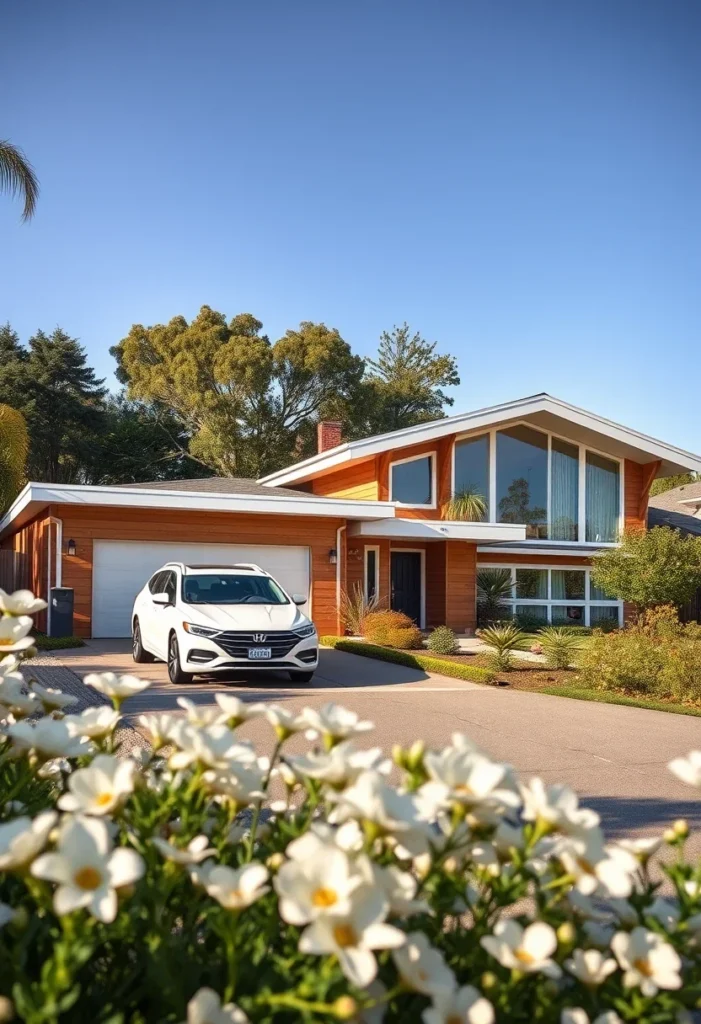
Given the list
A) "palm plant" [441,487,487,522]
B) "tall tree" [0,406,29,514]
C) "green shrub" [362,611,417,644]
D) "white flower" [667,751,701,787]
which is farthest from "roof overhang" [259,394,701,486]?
"white flower" [667,751,701,787]

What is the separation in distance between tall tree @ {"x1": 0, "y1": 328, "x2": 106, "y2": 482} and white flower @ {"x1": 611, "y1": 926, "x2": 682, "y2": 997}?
3949 cm

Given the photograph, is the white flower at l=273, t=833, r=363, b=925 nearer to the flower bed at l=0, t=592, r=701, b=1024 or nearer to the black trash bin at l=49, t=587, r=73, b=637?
the flower bed at l=0, t=592, r=701, b=1024

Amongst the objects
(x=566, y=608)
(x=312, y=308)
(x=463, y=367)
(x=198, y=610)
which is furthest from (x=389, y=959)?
(x=463, y=367)

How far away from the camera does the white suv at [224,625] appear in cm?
1158

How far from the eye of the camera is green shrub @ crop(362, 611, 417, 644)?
1789 cm

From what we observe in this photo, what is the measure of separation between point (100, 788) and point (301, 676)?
10.8 meters

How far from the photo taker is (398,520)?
68.2ft

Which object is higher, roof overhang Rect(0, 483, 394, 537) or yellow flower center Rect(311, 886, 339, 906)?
roof overhang Rect(0, 483, 394, 537)

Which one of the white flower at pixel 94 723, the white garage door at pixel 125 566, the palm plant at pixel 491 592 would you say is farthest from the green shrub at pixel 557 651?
the white flower at pixel 94 723

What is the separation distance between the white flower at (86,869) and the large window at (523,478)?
881 inches

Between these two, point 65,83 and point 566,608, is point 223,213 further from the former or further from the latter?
point 566,608

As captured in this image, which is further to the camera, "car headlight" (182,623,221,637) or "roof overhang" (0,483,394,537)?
"roof overhang" (0,483,394,537)

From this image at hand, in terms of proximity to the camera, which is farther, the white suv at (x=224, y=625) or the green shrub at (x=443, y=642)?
the green shrub at (x=443, y=642)

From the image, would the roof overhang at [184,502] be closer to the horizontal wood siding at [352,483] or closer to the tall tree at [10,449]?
the tall tree at [10,449]
